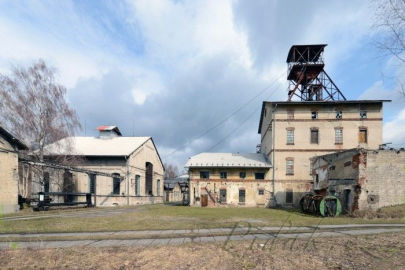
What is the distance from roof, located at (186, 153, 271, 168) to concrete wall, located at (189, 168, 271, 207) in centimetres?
56

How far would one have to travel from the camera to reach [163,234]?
8.41m

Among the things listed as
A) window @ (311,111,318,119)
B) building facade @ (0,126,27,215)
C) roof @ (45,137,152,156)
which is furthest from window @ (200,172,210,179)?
building facade @ (0,126,27,215)

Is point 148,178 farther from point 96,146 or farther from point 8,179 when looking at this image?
point 8,179

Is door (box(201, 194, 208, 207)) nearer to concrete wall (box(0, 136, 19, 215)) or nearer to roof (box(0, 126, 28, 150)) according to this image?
concrete wall (box(0, 136, 19, 215))

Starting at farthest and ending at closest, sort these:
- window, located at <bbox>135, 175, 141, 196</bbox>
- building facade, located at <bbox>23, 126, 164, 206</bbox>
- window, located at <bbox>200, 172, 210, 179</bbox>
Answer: window, located at <bbox>135, 175, 141, 196</bbox> < window, located at <bbox>200, 172, 210, 179</bbox> < building facade, located at <bbox>23, 126, 164, 206</bbox>

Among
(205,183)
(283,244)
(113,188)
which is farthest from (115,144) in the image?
(283,244)

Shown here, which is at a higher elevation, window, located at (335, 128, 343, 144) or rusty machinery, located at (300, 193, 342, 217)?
window, located at (335, 128, 343, 144)

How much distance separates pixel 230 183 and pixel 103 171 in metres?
15.3

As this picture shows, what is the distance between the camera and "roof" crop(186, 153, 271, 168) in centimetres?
2922

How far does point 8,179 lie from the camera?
1720 cm

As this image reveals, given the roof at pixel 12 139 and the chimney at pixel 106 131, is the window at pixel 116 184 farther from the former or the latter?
the roof at pixel 12 139

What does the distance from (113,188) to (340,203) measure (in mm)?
23411

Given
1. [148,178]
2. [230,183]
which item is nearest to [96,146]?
[148,178]

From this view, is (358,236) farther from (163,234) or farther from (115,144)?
(115,144)
